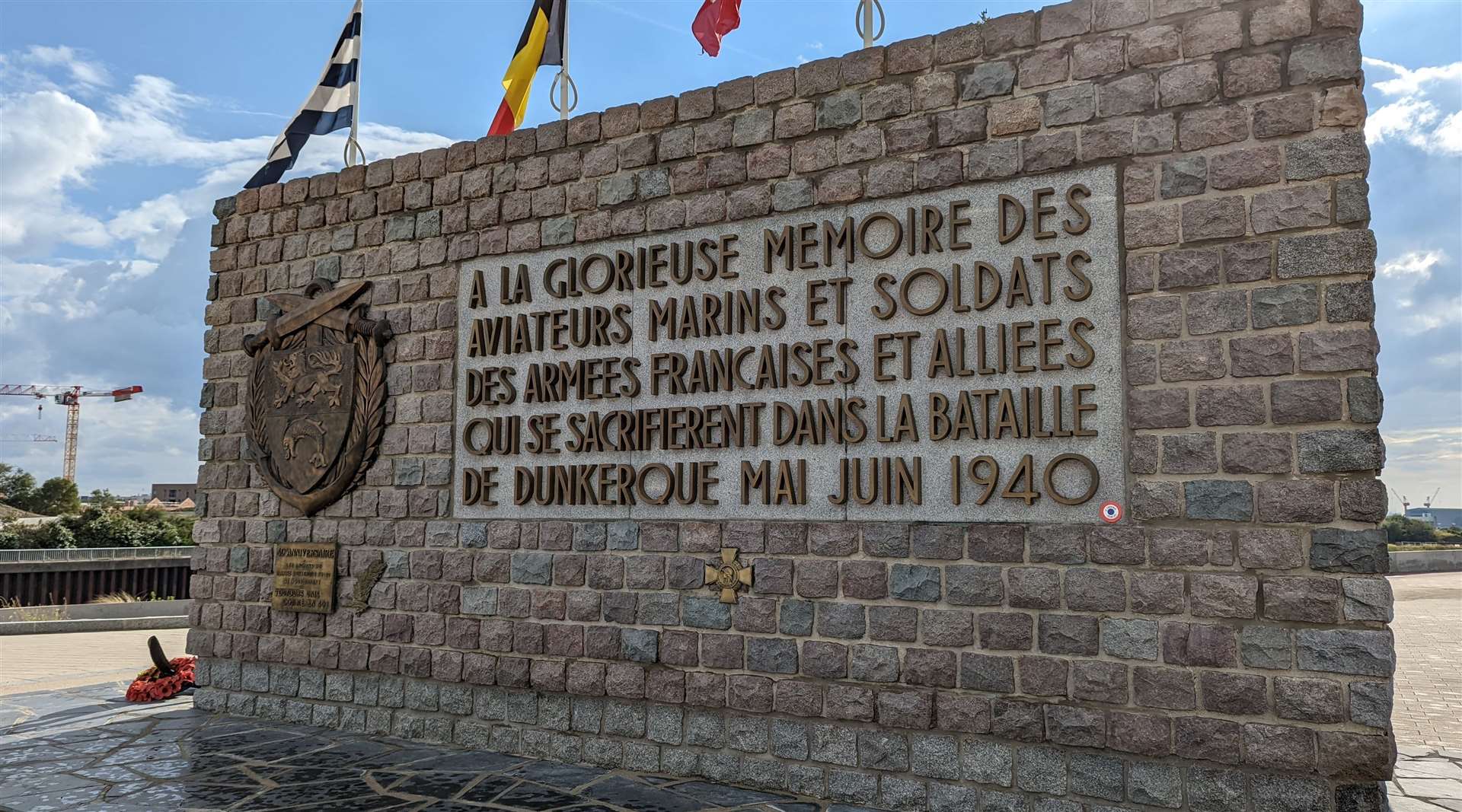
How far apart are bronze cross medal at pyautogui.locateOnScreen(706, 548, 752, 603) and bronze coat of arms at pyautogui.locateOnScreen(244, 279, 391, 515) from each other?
2.98m

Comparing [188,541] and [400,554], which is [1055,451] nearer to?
[400,554]

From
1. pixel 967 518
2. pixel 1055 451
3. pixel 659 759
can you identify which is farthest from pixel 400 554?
pixel 1055 451

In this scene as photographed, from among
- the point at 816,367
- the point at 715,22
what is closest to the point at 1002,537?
the point at 816,367

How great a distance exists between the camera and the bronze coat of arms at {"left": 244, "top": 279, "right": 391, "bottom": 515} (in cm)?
725

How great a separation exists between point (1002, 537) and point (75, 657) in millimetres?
12378

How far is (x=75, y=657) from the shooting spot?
40.5ft

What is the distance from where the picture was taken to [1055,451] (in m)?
4.88

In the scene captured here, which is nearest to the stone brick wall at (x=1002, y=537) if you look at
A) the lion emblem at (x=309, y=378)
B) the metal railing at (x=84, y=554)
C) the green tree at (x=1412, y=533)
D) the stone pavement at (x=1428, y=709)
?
the lion emblem at (x=309, y=378)

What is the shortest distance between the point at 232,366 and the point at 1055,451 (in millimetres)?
6664

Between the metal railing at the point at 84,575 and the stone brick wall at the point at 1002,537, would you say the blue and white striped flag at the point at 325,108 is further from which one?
the metal railing at the point at 84,575

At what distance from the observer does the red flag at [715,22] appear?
6738 millimetres


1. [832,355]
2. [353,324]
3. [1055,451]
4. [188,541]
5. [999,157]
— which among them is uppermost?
[999,157]

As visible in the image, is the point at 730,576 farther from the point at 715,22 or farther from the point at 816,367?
the point at 715,22

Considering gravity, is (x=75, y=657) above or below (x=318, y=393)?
below
